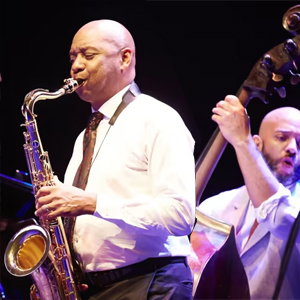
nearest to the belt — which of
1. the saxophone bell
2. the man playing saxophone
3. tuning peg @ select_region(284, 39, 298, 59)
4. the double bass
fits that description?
the man playing saxophone

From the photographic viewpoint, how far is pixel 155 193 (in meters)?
1.99

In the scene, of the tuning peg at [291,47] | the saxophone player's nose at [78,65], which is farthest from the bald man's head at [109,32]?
the tuning peg at [291,47]

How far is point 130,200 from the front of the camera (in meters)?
2.03

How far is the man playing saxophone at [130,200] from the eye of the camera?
193 centimetres

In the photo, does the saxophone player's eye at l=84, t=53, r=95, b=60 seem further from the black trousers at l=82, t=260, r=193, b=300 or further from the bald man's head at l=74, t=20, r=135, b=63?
the black trousers at l=82, t=260, r=193, b=300

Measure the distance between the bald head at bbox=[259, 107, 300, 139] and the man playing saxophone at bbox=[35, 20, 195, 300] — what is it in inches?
54.2

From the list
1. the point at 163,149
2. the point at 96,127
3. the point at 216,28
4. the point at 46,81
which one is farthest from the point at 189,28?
the point at 163,149

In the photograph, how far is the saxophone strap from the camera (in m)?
2.13

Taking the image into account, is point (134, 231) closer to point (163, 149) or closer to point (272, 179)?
point (163, 149)

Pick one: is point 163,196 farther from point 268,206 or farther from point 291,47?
point 291,47

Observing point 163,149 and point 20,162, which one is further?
point 20,162

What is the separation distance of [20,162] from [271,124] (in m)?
1.91

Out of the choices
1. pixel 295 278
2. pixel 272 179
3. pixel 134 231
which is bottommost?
pixel 295 278

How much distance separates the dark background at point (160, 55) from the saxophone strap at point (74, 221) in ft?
3.51
